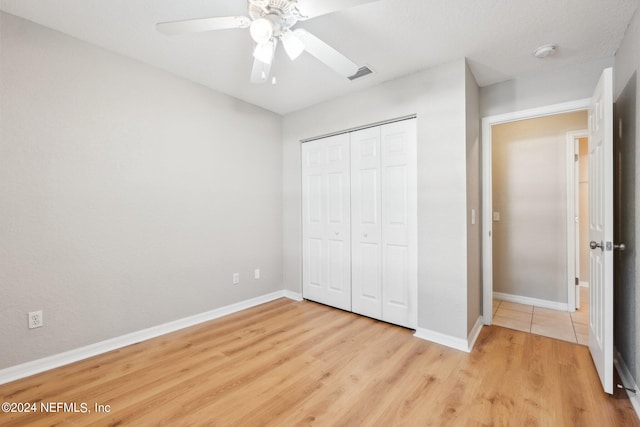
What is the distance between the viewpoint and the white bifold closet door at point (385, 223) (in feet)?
9.06

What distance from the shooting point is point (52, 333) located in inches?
82.4

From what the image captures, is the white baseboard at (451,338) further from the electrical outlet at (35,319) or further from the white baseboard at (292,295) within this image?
the electrical outlet at (35,319)

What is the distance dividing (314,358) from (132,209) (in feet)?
6.61

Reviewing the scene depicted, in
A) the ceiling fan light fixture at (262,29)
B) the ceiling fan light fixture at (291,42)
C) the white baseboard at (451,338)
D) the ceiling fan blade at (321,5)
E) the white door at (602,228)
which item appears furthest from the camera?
the white baseboard at (451,338)

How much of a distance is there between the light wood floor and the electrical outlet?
35 centimetres

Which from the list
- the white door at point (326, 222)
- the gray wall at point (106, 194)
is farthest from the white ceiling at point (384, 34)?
the white door at point (326, 222)

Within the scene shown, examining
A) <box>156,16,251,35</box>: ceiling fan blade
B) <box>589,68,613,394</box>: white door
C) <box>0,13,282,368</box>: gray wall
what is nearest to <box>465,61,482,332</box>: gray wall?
<box>589,68,613,394</box>: white door

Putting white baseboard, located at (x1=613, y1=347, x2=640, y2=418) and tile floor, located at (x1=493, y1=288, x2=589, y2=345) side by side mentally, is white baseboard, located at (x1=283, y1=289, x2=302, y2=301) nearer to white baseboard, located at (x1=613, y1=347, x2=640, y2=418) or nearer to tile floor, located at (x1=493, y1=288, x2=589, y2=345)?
tile floor, located at (x1=493, y1=288, x2=589, y2=345)

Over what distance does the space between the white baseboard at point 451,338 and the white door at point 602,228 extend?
0.79m

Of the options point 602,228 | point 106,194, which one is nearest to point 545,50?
point 602,228

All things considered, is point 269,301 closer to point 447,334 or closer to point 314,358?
point 314,358

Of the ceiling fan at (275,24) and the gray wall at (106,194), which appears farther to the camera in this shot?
the gray wall at (106,194)

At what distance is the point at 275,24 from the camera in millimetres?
1525

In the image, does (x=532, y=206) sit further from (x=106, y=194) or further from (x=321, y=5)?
(x=106, y=194)
